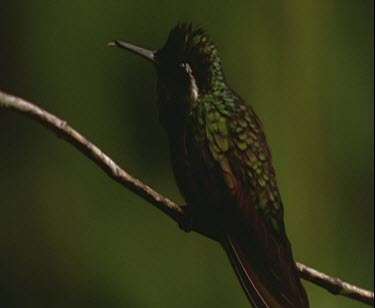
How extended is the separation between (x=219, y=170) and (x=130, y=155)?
0.72 feet

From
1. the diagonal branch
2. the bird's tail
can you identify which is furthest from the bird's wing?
the diagonal branch

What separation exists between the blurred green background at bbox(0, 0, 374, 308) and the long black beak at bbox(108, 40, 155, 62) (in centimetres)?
3

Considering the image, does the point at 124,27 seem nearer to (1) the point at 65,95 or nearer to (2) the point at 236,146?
(1) the point at 65,95

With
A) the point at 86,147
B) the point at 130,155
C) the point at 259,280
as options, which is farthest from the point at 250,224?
the point at 86,147

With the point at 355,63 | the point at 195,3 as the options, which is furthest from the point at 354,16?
the point at 195,3

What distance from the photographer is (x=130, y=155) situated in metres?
1.71

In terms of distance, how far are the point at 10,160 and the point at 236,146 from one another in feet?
1.80

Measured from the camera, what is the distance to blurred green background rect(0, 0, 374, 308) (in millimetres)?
1544

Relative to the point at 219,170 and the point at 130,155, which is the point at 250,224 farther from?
the point at 130,155

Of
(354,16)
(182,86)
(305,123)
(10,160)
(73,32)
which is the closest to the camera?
(10,160)

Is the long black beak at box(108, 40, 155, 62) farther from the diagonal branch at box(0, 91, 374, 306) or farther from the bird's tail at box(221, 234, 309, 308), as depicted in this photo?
the bird's tail at box(221, 234, 309, 308)

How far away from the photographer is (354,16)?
2396 millimetres

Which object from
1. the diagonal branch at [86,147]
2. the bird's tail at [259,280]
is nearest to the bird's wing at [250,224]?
the bird's tail at [259,280]

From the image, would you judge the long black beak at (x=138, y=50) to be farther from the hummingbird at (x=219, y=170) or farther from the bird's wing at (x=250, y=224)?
the bird's wing at (x=250, y=224)
